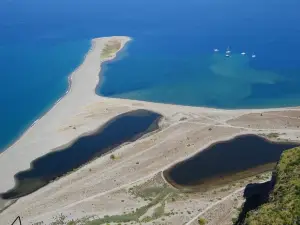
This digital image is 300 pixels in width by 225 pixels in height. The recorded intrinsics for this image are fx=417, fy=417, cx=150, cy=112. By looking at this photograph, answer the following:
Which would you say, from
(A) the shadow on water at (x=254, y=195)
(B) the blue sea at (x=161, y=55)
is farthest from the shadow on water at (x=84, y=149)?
(A) the shadow on water at (x=254, y=195)

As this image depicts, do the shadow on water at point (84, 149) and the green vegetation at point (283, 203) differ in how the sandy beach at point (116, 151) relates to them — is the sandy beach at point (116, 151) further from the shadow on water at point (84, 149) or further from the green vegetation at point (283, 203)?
the green vegetation at point (283, 203)

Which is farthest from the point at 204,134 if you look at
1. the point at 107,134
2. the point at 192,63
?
the point at 192,63

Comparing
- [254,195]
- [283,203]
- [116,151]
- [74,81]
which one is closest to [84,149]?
[116,151]

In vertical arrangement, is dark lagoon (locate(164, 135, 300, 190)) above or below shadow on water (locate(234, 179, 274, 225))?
above

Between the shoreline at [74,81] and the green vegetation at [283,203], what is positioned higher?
the shoreline at [74,81]

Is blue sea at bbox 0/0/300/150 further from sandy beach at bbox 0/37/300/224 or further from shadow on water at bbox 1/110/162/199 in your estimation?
shadow on water at bbox 1/110/162/199

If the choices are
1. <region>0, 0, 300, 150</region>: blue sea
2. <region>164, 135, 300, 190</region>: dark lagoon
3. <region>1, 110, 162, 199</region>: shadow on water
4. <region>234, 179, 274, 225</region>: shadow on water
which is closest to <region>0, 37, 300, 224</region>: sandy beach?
<region>234, 179, 274, 225</region>: shadow on water
